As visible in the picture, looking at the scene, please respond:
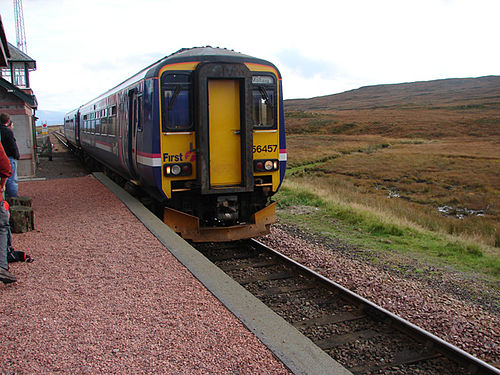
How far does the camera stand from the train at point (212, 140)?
750 centimetres

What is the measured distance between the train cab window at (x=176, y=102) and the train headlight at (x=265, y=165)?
1.35m

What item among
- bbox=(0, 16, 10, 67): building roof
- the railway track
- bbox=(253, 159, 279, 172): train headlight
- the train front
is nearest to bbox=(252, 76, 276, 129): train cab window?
the train front

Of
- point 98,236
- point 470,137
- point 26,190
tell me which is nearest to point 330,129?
point 470,137

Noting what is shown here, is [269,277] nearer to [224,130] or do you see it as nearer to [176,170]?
[176,170]

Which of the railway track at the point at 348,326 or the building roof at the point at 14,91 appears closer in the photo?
the railway track at the point at 348,326

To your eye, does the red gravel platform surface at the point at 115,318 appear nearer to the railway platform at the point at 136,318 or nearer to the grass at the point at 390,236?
the railway platform at the point at 136,318

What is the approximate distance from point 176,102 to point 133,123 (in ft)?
6.55

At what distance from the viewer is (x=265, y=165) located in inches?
322

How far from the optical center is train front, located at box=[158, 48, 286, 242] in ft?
24.6

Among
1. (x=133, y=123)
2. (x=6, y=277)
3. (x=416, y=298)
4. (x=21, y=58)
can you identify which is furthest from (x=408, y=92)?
(x=6, y=277)

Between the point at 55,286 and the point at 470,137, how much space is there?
56.9 metres

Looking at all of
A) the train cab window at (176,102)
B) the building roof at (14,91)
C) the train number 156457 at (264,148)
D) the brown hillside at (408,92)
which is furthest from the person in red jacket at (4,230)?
the brown hillside at (408,92)

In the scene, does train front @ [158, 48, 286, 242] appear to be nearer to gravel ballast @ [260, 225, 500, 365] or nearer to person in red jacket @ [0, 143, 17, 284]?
gravel ballast @ [260, 225, 500, 365]

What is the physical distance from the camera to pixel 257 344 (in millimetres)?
3721
